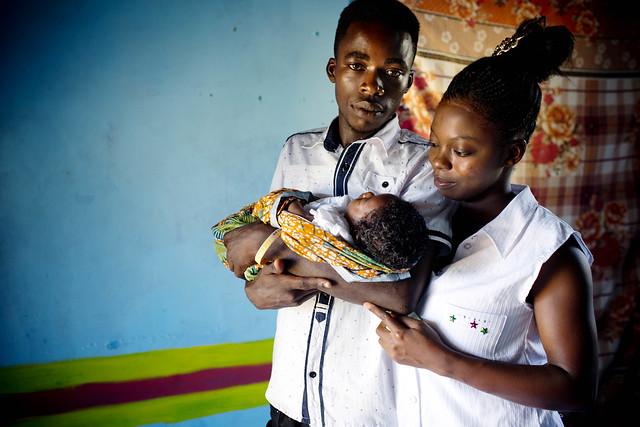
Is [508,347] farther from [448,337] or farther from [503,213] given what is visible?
[503,213]

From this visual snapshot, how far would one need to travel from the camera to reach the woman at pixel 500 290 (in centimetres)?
114

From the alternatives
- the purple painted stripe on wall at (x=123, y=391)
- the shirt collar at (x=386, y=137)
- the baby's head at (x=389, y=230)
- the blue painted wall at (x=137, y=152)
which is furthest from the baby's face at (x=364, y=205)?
the purple painted stripe on wall at (x=123, y=391)

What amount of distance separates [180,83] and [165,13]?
0.98ft

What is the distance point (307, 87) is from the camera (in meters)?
2.38

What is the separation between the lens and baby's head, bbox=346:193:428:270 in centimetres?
119

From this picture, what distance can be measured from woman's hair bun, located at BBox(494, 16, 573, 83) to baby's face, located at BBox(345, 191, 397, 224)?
483 millimetres

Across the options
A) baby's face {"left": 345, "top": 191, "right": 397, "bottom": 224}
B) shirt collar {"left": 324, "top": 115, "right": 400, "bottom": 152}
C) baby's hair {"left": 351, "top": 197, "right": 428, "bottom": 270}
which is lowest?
baby's hair {"left": 351, "top": 197, "right": 428, "bottom": 270}

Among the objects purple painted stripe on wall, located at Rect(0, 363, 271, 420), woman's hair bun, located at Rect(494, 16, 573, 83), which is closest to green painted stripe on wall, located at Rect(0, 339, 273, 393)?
purple painted stripe on wall, located at Rect(0, 363, 271, 420)

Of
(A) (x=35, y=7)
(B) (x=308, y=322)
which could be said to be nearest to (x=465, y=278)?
(B) (x=308, y=322)

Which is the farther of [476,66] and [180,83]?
[180,83]

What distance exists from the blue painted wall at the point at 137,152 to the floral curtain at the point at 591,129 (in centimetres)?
64

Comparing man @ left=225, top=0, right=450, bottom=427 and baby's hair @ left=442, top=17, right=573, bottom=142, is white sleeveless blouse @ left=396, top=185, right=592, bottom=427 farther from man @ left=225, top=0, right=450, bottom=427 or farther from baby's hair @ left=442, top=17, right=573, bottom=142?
baby's hair @ left=442, top=17, right=573, bottom=142

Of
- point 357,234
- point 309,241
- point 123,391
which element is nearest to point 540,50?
point 357,234

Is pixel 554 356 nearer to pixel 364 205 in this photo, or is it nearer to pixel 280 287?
pixel 364 205
